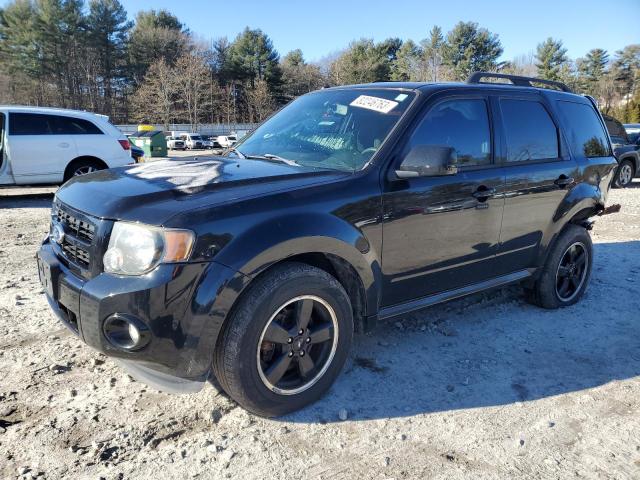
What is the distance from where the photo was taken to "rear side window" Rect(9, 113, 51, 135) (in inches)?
358

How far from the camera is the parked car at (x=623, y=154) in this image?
44.5 feet

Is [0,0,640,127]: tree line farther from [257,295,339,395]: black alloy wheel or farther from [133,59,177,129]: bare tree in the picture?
[257,295,339,395]: black alloy wheel

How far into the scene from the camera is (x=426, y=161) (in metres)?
2.93

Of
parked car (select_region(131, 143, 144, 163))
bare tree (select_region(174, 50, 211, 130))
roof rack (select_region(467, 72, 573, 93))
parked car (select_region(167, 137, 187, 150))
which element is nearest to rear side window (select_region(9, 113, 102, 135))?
parked car (select_region(131, 143, 144, 163))

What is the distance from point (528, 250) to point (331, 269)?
2005 millimetres

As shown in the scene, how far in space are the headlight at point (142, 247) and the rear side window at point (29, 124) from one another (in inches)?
332

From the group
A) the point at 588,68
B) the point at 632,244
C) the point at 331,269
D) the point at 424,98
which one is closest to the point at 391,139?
the point at 424,98

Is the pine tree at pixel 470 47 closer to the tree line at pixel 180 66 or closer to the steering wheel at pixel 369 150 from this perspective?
the tree line at pixel 180 66

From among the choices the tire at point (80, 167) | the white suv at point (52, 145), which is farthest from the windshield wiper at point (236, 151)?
the tire at point (80, 167)

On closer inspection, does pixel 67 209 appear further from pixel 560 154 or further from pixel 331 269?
pixel 560 154

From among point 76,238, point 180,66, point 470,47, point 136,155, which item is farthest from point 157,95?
point 76,238

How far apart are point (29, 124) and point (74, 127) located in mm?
766

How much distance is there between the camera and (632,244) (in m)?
7.13

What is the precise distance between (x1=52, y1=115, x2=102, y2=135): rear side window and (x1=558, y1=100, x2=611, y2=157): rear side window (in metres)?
8.75
